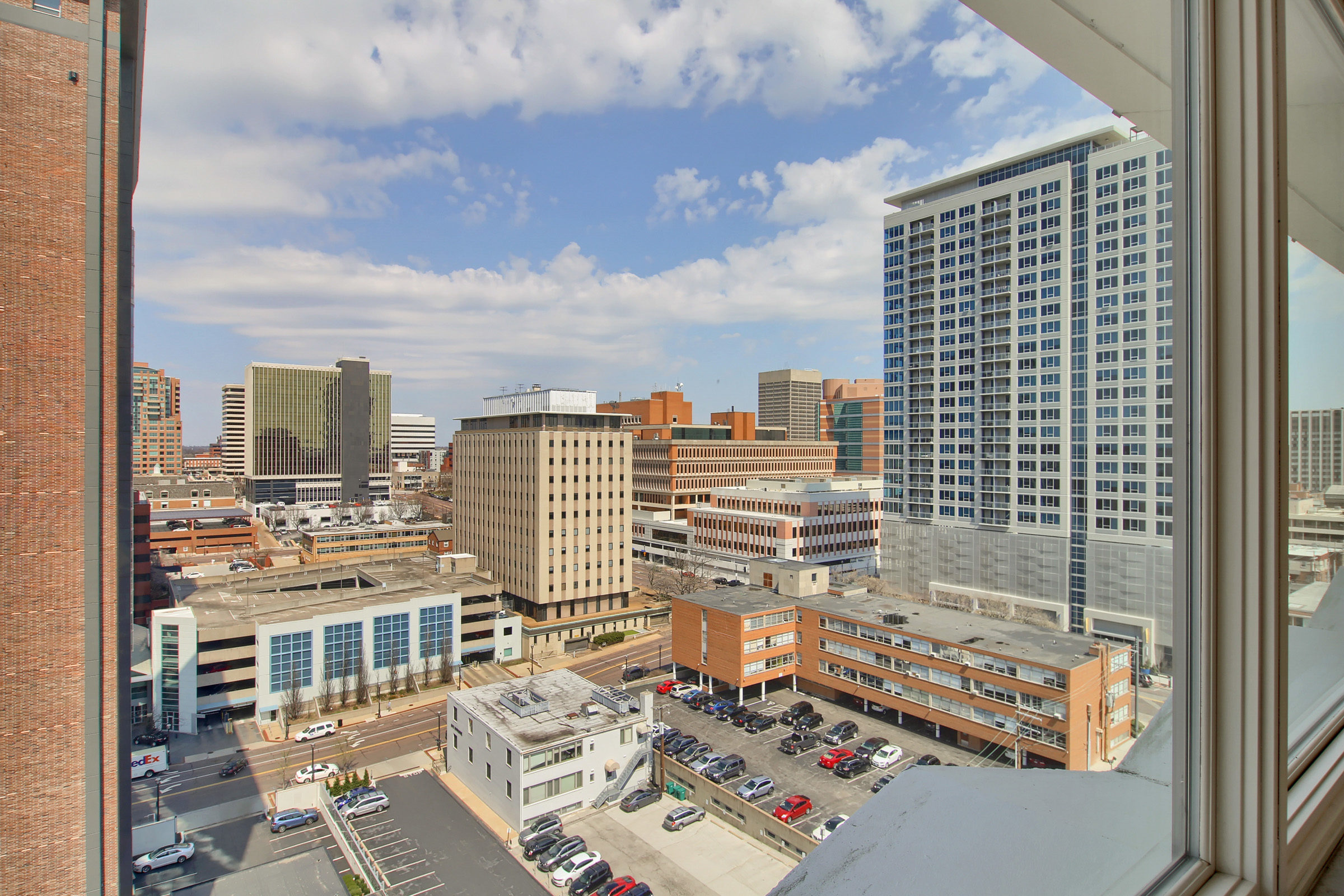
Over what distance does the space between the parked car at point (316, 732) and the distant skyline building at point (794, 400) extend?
110ft

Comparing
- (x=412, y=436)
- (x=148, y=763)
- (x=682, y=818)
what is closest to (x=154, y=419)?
(x=682, y=818)

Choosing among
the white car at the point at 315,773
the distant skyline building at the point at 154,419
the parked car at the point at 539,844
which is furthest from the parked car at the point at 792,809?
the distant skyline building at the point at 154,419

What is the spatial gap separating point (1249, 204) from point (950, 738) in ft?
23.4

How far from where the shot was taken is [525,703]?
22.6ft

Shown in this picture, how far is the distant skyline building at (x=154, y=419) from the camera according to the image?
256 cm

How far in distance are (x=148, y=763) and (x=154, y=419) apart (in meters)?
5.93

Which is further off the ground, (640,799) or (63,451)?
(63,451)

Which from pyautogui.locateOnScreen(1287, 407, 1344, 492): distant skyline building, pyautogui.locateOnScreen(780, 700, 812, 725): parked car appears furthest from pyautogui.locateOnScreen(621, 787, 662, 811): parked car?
pyautogui.locateOnScreen(1287, 407, 1344, 492): distant skyline building

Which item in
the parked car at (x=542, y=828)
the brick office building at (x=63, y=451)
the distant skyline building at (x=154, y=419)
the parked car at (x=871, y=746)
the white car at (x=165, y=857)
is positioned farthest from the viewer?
the parked car at (x=871, y=746)

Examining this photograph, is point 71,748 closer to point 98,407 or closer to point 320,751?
point 98,407

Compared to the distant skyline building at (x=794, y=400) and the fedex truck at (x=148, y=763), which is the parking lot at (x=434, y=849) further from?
the distant skyline building at (x=794, y=400)

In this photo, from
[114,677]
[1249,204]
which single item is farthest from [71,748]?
[1249,204]

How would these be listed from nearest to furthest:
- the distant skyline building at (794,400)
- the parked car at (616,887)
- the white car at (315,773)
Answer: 1. the parked car at (616,887)
2. the white car at (315,773)
3. the distant skyline building at (794,400)

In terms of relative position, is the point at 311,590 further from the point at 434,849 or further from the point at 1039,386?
the point at 1039,386
